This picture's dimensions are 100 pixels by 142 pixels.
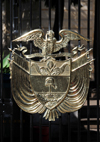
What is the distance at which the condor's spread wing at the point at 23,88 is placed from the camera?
117 inches

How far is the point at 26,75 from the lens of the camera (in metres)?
2.98

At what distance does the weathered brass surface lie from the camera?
9.70ft

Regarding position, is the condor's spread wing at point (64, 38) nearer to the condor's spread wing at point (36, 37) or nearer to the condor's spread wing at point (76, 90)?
the condor's spread wing at point (36, 37)

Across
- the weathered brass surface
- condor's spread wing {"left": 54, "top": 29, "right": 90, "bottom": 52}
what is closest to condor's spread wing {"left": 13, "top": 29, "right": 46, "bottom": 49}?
the weathered brass surface

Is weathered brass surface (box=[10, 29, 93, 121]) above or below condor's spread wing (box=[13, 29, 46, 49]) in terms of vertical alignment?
below

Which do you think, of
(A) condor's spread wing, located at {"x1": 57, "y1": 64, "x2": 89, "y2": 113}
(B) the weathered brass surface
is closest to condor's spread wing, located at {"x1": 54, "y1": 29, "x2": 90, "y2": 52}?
(B) the weathered brass surface

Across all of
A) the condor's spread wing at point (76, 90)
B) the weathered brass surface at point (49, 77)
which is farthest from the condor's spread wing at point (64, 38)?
the condor's spread wing at point (76, 90)

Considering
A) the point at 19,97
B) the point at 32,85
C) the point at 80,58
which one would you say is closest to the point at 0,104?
the point at 19,97

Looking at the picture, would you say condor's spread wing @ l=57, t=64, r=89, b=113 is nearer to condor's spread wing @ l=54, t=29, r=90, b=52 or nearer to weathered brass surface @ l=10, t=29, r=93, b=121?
weathered brass surface @ l=10, t=29, r=93, b=121

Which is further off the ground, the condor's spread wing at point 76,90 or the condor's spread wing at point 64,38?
the condor's spread wing at point 64,38

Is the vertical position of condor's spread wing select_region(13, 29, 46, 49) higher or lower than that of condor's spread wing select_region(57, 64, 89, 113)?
higher

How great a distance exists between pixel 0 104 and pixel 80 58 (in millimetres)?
1006

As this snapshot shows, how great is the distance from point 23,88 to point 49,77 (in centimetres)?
31

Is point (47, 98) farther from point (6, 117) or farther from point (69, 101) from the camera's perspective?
point (6, 117)
